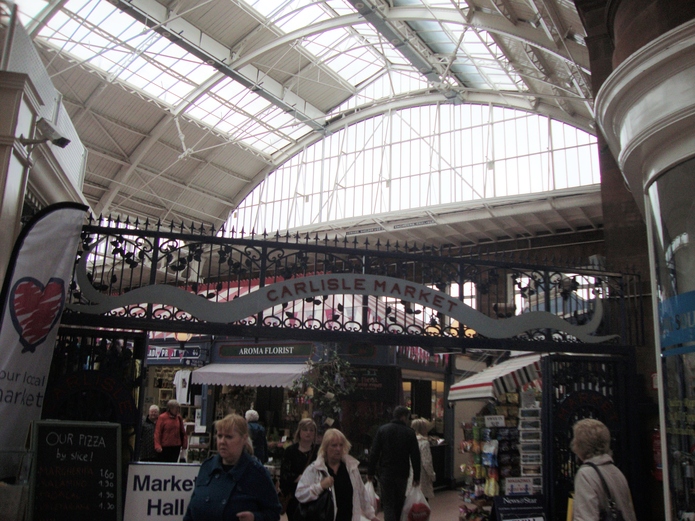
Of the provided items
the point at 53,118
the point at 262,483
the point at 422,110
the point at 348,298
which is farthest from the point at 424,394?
the point at 422,110

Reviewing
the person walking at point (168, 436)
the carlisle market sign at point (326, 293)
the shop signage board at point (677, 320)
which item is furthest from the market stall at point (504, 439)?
the person walking at point (168, 436)

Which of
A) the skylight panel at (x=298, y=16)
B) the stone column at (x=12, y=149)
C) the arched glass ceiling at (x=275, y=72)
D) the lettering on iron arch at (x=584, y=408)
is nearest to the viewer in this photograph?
the stone column at (x=12, y=149)

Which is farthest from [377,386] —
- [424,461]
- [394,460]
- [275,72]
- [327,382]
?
[275,72]

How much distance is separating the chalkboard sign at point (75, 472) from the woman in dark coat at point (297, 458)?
1479 mm

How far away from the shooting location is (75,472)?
5.11m

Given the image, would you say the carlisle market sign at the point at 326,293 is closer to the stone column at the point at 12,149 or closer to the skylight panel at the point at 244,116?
the stone column at the point at 12,149

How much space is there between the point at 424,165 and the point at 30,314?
74.2 ft

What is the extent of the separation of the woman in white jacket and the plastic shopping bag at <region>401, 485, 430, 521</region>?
5.32 feet

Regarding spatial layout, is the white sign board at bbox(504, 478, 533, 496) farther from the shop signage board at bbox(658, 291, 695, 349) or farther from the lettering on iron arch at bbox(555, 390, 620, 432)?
the shop signage board at bbox(658, 291, 695, 349)

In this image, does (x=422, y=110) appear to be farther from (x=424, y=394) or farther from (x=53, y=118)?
(x=53, y=118)

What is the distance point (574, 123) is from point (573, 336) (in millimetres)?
16467

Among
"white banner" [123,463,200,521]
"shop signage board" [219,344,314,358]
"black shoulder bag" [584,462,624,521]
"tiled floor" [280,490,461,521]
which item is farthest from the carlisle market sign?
"shop signage board" [219,344,314,358]

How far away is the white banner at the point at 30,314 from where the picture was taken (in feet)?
16.1

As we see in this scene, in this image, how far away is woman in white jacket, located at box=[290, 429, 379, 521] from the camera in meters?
4.77
